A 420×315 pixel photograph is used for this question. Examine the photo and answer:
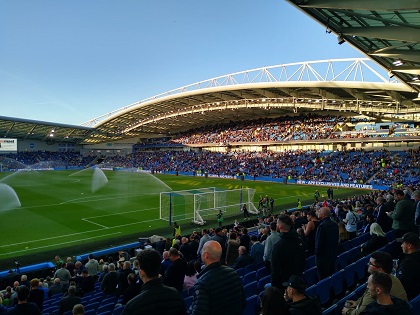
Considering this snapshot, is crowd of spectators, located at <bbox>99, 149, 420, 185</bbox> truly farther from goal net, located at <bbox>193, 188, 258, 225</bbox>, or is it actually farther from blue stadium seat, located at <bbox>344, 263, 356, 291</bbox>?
blue stadium seat, located at <bbox>344, 263, 356, 291</bbox>

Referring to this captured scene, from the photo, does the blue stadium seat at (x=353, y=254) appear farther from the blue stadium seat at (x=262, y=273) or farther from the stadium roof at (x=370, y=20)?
the stadium roof at (x=370, y=20)

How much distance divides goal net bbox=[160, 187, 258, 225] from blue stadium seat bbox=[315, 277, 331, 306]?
57.0ft

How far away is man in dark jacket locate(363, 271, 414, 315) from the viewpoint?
3.60 m

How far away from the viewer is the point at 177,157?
285 feet

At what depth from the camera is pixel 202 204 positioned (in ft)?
83.9

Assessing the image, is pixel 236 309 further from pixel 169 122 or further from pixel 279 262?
pixel 169 122

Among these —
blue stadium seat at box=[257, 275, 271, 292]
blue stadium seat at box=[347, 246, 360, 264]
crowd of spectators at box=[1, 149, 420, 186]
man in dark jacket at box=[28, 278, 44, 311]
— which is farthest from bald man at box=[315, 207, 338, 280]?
crowd of spectators at box=[1, 149, 420, 186]

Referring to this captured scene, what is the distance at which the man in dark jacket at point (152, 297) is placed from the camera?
2938 millimetres

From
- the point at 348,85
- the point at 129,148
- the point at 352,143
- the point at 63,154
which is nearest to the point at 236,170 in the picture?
the point at 352,143

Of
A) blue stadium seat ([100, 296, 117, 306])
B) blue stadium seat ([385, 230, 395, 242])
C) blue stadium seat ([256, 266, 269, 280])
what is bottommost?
blue stadium seat ([100, 296, 117, 306])

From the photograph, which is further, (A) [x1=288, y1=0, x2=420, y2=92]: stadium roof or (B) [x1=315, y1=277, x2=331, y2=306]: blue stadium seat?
(A) [x1=288, y1=0, x2=420, y2=92]: stadium roof

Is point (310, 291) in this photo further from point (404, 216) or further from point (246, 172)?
point (246, 172)

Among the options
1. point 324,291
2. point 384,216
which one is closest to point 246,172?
point 384,216

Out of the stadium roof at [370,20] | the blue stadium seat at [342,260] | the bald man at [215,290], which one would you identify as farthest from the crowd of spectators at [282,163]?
the bald man at [215,290]
